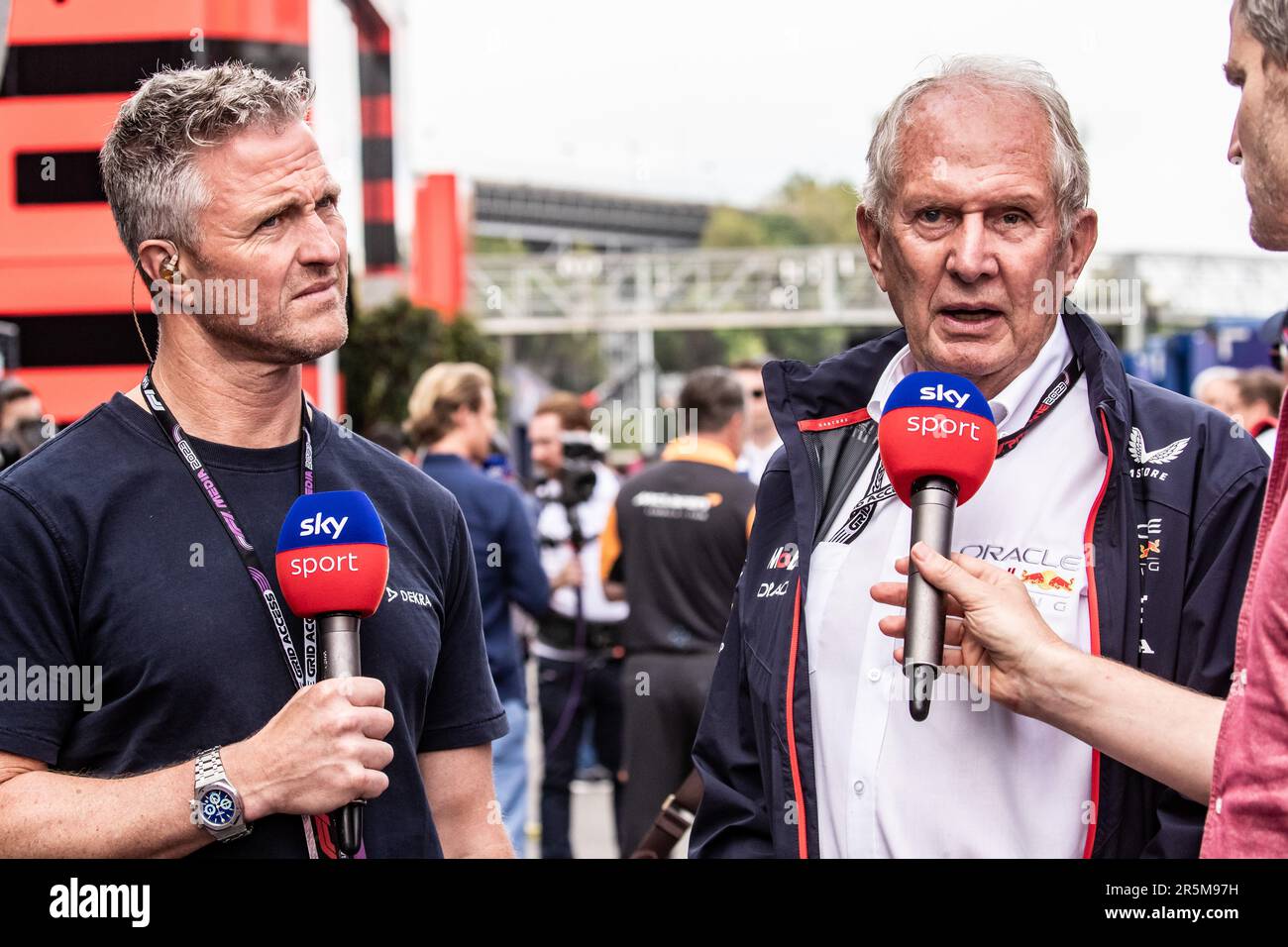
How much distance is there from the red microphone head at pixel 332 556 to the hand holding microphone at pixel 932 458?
723 mm

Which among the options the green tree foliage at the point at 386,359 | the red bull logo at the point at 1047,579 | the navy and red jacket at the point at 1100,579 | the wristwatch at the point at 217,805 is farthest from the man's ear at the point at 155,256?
the green tree foliage at the point at 386,359

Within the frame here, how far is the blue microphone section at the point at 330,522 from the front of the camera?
1987 millimetres

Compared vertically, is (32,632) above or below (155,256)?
below

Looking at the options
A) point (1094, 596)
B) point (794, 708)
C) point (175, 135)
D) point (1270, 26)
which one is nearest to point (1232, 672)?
point (1094, 596)

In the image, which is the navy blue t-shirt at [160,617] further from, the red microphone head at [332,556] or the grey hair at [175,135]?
the grey hair at [175,135]

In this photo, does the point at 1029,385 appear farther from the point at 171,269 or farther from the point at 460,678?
the point at 171,269

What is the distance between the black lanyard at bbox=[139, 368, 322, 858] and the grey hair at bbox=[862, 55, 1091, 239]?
110 centimetres

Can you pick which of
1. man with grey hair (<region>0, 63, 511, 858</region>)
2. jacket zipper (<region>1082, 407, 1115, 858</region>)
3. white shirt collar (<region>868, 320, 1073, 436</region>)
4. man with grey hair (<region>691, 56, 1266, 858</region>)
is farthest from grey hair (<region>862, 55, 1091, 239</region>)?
man with grey hair (<region>0, 63, 511, 858</region>)

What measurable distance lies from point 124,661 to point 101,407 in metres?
0.41

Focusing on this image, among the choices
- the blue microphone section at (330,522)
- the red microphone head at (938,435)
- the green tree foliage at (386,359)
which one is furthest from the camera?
the green tree foliage at (386,359)

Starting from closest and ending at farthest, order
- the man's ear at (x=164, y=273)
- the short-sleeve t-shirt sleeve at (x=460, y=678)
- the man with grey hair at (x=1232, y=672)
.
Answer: the man with grey hair at (x=1232, y=672), the man's ear at (x=164, y=273), the short-sleeve t-shirt sleeve at (x=460, y=678)

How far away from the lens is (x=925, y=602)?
1728mm

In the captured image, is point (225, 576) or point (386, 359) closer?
point (225, 576)

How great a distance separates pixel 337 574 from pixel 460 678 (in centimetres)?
56
